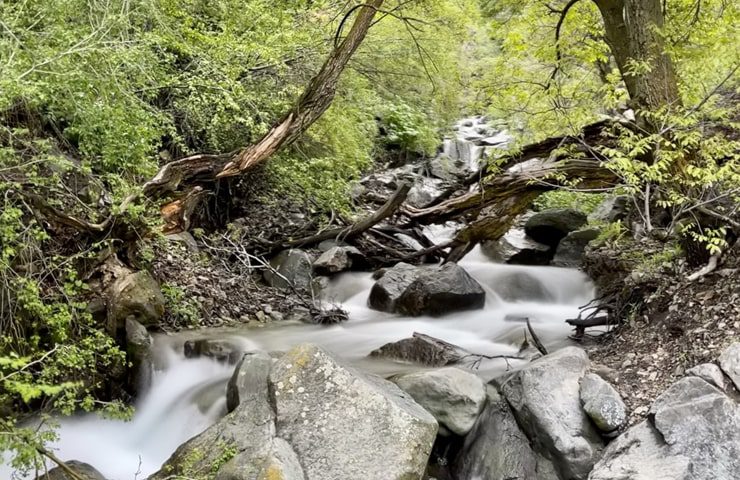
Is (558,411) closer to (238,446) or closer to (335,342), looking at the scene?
(238,446)

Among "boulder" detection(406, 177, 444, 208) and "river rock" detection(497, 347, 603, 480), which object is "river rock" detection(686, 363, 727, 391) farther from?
"boulder" detection(406, 177, 444, 208)

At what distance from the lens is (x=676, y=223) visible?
4270 millimetres

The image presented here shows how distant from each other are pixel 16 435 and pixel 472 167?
12789mm

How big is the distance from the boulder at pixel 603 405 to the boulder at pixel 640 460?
0.12 meters

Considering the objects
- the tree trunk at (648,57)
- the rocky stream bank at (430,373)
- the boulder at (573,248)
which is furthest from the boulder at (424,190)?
the tree trunk at (648,57)

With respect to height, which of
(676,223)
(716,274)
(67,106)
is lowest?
(716,274)

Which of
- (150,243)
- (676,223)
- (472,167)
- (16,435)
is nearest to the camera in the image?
(16,435)

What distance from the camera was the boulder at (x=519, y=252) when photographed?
8680 mm

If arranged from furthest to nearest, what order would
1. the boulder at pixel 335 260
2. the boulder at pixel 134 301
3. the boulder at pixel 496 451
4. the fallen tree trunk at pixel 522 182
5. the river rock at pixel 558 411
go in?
the boulder at pixel 335 260, the fallen tree trunk at pixel 522 182, the boulder at pixel 134 301, the boulder at pixel 496 451, the river rock at pixel 558 411

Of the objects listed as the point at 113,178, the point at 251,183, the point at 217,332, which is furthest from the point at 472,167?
the point at 113,178

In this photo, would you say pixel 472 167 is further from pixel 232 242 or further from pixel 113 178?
pixel 113 178

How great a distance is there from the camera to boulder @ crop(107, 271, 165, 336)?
15.6 feet

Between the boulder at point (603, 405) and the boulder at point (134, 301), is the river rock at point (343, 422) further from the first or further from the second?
the boulder at point (134, 301)

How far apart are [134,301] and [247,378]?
1.48 meters
